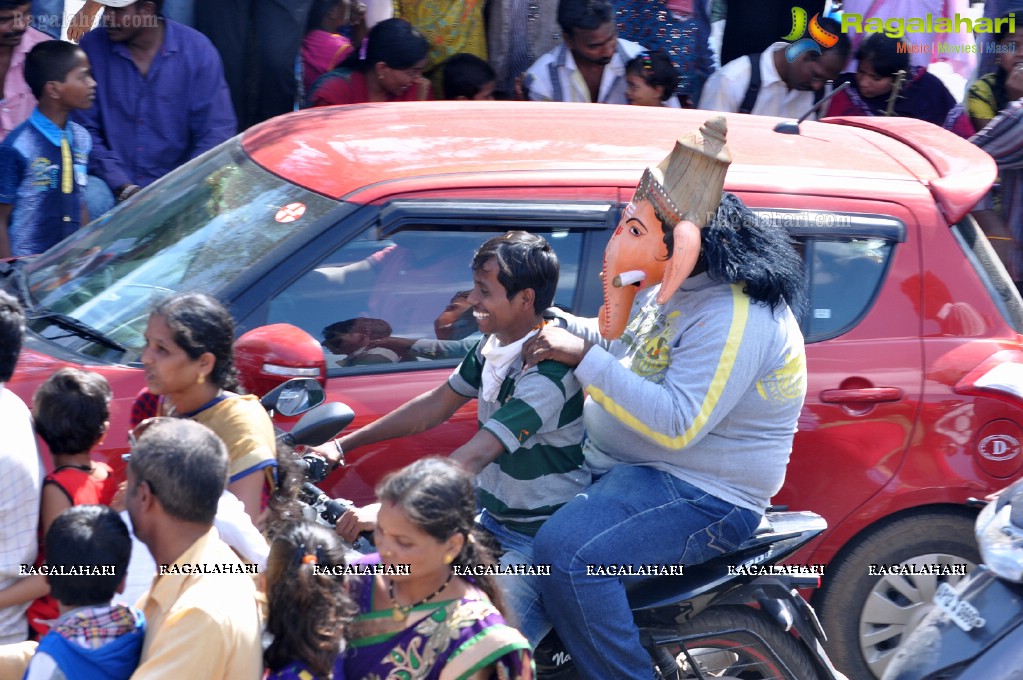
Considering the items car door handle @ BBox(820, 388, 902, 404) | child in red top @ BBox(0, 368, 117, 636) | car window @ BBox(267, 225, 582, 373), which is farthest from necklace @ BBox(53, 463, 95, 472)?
car door handle @ BBox(820, 388, 902, 404)

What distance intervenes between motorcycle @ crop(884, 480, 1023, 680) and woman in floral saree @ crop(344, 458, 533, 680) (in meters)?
1.16

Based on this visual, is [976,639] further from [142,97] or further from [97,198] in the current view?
[142,97]

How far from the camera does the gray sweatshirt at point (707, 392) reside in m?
3.01

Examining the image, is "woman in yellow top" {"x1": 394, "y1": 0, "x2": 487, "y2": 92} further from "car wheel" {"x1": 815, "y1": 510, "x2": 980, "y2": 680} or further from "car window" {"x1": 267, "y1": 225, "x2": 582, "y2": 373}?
"car wheel" {"x1": 815, "y1": 510, "x2": 980, "y2": 680}

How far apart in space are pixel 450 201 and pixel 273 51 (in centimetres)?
341

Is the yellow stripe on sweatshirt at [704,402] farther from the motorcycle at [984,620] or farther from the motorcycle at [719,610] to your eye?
the motorcycle at [984,620]

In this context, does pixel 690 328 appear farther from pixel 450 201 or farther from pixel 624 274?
pixel 450 201

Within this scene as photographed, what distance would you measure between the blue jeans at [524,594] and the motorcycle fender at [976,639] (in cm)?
92

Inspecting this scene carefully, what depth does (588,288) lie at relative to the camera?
13.1ft

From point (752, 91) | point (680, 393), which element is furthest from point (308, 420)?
point (752, 91)

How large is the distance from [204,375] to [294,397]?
280 mm

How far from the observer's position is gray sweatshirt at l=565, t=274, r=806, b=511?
301 centimetres

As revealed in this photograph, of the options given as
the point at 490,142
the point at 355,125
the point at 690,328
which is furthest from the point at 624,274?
the point at 355,125

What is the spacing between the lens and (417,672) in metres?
2.47
